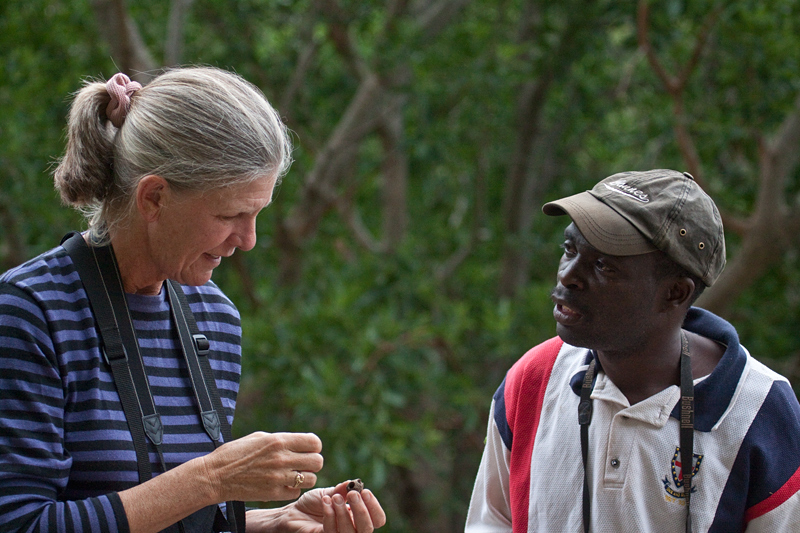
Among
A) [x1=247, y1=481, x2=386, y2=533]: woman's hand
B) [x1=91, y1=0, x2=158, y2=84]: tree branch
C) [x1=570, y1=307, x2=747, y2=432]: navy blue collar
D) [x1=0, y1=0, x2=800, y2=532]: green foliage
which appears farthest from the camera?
[x1=91, y1=0, x2=158, y2=84]: tree branch

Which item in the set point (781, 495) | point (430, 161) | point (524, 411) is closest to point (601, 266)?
point (524, 411)

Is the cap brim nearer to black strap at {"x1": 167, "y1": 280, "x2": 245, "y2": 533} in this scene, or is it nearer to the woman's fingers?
the woman's fingers

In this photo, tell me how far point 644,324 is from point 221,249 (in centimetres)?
89

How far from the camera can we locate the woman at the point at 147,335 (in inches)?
56.1

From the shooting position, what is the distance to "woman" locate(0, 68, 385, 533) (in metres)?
1.42

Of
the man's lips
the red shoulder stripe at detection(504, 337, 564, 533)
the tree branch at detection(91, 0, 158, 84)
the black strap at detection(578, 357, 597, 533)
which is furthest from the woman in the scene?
the tree branch at detection(91, 0, 158, 84)

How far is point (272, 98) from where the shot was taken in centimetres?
543

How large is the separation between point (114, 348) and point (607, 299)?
0.97m

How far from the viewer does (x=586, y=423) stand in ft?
5.66

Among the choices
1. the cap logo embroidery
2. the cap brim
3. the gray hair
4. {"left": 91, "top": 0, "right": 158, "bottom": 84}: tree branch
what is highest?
{"left": 91, "top": 0, "right": 158, "bottom": 84}: tree branch

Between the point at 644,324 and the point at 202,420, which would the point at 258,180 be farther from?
the point at 644,324

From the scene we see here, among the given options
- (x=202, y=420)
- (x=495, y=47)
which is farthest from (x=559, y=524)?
(x=495, y=47)

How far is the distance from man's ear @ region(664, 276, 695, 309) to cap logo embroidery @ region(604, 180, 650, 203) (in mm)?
179

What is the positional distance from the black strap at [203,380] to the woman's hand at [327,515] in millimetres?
143
